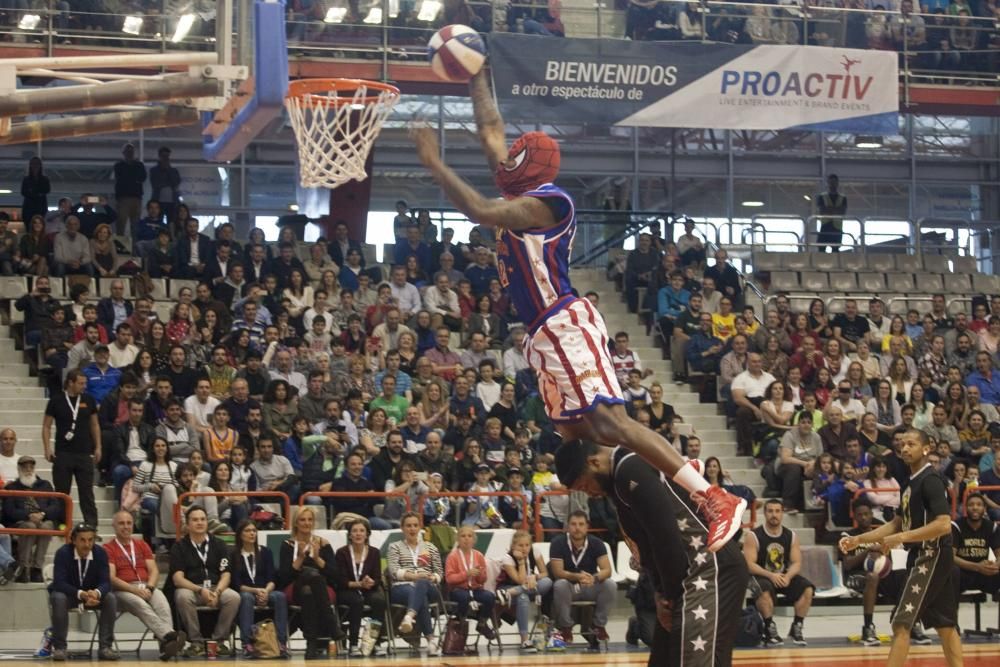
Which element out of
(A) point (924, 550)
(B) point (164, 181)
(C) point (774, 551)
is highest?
(B) point (164, 181)

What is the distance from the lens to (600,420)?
24.9 ft

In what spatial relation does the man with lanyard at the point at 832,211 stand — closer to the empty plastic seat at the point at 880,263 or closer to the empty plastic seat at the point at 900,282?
the empty plastic seat at the point at 880,263

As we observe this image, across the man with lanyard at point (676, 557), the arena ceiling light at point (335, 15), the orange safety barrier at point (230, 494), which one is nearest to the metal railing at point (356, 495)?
the orange safety barrier at point (230, 494)

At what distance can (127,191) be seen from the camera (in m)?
19.6

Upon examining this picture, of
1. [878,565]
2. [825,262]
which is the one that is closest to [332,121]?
[878,565]

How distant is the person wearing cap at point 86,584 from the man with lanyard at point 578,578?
3887mm

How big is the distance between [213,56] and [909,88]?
1549cm

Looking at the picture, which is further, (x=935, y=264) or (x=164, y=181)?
(x=935, y=264)

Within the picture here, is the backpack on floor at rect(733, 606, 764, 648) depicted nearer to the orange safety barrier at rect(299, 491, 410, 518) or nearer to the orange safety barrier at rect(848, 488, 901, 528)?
the orange safety barrier at rect(848, 488, 901, 528)

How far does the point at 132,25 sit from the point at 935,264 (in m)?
13.5

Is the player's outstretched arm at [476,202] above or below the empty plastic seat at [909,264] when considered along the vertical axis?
above

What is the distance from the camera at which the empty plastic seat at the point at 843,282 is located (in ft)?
72.3

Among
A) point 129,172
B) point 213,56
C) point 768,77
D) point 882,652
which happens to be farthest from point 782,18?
point 213,56

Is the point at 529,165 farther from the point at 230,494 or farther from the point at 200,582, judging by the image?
the point at 230,494
